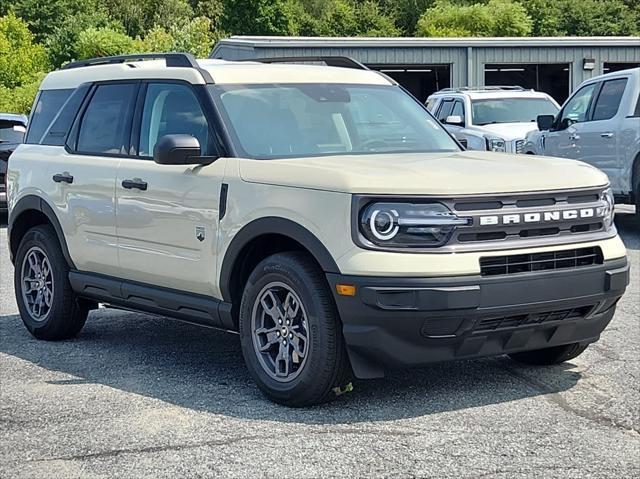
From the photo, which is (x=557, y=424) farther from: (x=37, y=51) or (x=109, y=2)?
(x=109, y=2)

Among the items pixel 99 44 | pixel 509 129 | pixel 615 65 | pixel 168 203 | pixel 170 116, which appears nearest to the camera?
pixel 168 203

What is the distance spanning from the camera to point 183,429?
5.27 meters

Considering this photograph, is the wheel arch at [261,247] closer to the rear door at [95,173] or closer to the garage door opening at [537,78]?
the rear door at [95,173]

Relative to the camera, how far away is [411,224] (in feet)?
17.1

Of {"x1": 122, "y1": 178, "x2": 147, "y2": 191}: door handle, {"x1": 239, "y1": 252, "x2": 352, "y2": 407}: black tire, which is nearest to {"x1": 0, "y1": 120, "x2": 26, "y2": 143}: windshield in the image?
{"x1": 122, "y1": 178, "x2": 147, "y2": 191}: door handle

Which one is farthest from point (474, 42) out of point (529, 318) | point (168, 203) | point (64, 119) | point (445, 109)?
point (529, 318)

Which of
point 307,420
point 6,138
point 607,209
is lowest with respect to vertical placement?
point 307,420

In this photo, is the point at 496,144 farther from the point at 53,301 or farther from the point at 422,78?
the point at 422,78

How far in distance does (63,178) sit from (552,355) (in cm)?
339

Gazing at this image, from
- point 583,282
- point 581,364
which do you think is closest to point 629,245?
point 581,364

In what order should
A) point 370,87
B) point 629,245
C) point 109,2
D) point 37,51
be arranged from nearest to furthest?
point 370,87 < point 629,245 < point 37,51 < point 109,2

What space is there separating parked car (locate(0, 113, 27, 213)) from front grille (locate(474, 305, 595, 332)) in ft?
38.5

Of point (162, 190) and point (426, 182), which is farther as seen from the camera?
point (162, 190)

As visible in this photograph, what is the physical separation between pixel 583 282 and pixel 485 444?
1.11 meters
